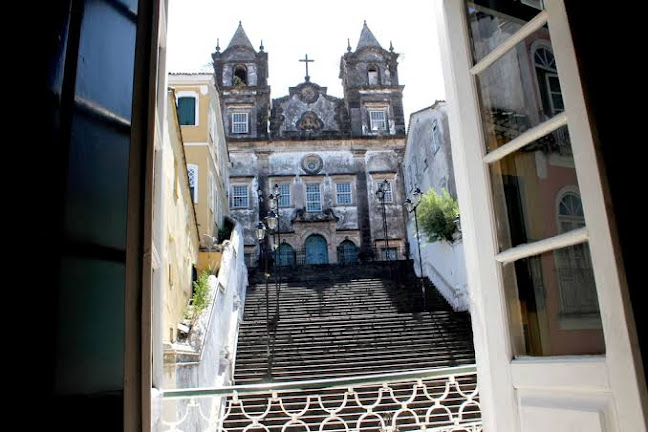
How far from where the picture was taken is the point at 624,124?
5.67 feet

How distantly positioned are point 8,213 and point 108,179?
1.29 ft

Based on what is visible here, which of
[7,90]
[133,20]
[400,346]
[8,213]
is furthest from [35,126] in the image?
[400,346]

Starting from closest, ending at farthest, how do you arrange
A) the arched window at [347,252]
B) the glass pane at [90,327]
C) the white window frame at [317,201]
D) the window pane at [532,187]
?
the glass pane at [90,327], the window pane at [532,187], the arched window at [347,252], the white window frame at [317,201]

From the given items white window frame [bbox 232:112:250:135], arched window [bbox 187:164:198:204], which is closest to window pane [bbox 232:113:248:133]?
white window frame [bbox 232:112:250:135]

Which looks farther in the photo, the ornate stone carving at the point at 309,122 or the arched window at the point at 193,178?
the ornate stone carving at the point at 309,122

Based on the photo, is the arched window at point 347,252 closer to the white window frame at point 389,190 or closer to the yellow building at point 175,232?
the white window frame at point 389,190

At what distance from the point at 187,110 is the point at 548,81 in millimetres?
16164

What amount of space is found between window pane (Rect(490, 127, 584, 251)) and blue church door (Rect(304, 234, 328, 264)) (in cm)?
2391

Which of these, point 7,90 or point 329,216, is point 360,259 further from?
point 7,90

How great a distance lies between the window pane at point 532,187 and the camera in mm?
2041

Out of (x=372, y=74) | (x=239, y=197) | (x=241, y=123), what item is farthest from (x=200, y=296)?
(x=372, y=74)

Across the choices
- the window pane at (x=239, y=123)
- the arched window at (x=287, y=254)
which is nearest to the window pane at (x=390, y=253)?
the arched window at (x=287, y=254)

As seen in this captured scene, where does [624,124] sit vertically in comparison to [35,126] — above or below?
above

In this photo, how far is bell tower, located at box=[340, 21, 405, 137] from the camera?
93.7 feet
